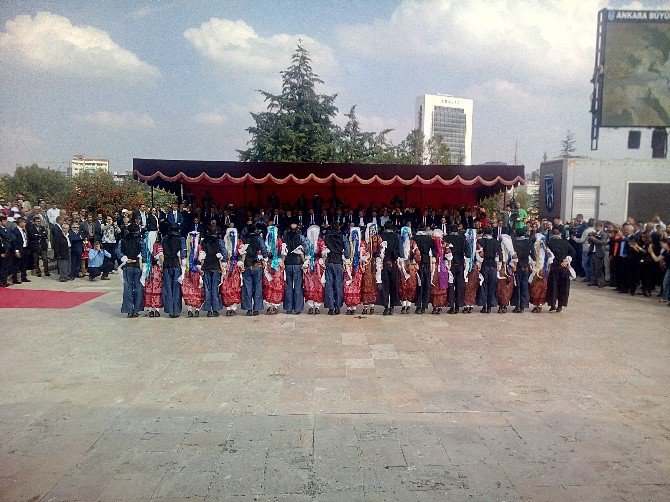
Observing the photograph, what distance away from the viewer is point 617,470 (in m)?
4.02

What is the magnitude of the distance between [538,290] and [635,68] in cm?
1425

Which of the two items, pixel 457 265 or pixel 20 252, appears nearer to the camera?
pixel 457 265

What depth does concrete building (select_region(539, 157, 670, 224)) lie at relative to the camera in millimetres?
21984

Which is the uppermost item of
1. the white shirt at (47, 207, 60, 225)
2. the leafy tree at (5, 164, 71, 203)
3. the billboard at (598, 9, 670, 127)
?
the billboard at (598, 9, 670, 127)

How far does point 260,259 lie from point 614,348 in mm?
5675

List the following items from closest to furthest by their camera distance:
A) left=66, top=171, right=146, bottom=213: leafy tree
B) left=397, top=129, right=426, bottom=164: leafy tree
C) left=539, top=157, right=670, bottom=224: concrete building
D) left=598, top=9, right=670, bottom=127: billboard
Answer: left=66, top=171, right=146, bottom=213: leafy tree < left=598, top=9, right=670, bottom=127: billboard < left=539, top=157, right=670, bottom=224: concrete building < left=397, top=129, right=426, bottom=164: leafy tree

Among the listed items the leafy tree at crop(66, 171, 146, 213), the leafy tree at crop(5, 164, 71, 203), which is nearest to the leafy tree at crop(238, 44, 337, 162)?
the leafy tree at crop(66, 171, 146, 213)

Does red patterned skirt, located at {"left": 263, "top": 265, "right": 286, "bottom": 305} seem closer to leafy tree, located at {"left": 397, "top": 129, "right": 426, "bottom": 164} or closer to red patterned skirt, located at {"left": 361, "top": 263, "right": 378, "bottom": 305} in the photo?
red patterned skirt, located at {"left": 361, "top": 263, "right": 378, "bottom": 305}

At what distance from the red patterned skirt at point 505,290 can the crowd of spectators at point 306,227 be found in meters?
1.88

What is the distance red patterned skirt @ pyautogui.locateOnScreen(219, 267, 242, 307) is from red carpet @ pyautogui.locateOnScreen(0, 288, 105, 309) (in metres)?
3.28

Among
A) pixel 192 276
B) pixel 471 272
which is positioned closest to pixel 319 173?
pixel 192 276

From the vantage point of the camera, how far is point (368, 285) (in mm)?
9367

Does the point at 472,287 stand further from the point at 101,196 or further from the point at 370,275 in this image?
the point at 101,196

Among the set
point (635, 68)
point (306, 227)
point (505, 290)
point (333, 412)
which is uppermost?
point (635, 68)
